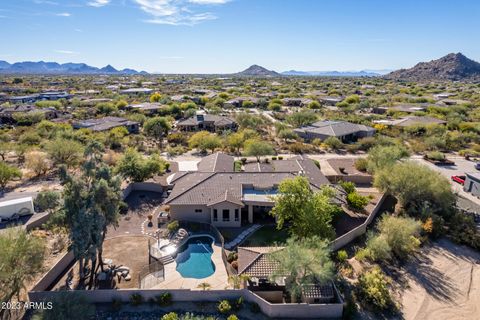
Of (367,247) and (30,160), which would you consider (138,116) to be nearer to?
(30,160)

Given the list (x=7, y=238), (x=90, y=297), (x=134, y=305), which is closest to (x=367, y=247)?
(x=134, y=305)

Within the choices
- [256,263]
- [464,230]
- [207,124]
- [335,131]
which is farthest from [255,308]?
[207,124]

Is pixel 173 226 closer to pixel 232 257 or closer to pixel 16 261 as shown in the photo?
pixel 232 257

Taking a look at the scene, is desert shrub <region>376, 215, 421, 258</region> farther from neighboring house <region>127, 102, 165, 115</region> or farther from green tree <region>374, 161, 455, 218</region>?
neighboring house <region>127, 102, 165, 115</region>

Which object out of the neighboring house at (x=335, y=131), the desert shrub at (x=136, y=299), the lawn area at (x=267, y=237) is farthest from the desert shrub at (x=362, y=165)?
the desert shrub at (x=136, y=299)

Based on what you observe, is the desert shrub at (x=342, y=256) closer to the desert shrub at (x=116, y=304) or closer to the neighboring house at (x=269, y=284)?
the neighboring house at (x=269, y=284)

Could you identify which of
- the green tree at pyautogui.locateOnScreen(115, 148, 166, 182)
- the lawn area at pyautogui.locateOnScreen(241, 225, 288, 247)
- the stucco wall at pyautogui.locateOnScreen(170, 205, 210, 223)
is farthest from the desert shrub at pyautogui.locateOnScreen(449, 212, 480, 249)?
the green tree at pyautogui.locateOnScreen(115, 148, 166, 182)
